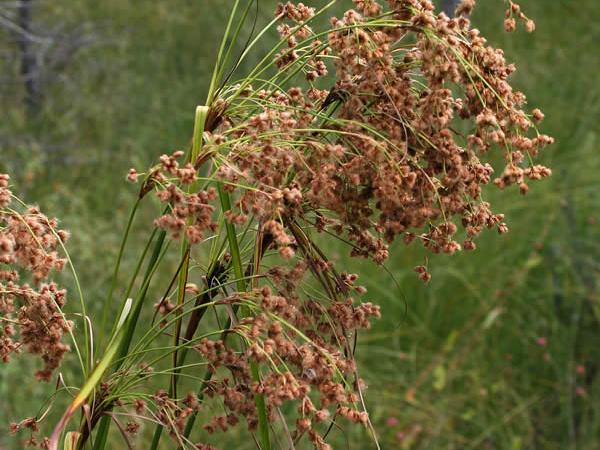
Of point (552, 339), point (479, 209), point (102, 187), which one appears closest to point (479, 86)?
point (479, 209)

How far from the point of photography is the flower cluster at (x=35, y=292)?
1603mm

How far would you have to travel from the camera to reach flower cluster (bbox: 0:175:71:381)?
1.60m

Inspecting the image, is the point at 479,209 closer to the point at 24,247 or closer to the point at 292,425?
the point at 24,247

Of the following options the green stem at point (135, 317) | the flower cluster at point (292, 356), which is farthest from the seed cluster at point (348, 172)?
the green stem at point (135, 317)

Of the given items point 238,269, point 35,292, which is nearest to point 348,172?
point 238,269

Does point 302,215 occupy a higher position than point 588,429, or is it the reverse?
point 302,215

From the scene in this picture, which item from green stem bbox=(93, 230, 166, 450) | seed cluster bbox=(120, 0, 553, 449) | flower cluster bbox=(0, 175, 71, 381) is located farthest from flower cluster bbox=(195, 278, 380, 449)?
flower cluster bbox=(0, 175, 71, 381)

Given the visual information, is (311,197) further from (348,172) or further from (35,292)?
(35,292)

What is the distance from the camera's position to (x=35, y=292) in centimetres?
173

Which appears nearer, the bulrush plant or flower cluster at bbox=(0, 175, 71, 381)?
the bulrush plant

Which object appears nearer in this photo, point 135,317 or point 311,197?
point 311,197

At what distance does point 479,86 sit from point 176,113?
18.3ft

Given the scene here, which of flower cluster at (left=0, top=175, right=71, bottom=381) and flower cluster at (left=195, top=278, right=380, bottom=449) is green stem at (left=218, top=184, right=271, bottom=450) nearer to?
flower cluster at (left=195, top=278, right=380, bottom=449)

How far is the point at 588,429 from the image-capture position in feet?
13.5
